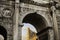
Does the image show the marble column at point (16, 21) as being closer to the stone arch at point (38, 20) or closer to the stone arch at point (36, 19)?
the stone arch at point (38, 20)

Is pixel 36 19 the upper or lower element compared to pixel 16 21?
lower

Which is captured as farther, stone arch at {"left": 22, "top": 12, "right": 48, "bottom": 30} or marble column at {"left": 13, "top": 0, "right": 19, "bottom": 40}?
stone arch at {"left": 22, "top": 12, "right": 48, "bottom": 30}

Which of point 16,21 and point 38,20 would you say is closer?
point 16,21

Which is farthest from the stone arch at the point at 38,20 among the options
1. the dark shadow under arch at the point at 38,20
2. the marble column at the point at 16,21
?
the marble column at the point at 16,21

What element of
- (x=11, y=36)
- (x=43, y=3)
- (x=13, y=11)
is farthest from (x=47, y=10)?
(x=11, y=36)

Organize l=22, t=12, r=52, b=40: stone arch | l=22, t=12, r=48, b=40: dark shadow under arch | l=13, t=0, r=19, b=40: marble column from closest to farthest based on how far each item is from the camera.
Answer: l=13, t=0, r=19, b=40: marble column → l=22, t=12, r=52, b=40: stone arch → l=22, t=12, r=48, b=40: dark shadow under arch

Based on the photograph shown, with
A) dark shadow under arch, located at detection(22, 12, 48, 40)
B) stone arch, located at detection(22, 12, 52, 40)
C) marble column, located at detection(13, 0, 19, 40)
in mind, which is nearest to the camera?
Answer: marble column, located at detection(13, 0, 19, 40)

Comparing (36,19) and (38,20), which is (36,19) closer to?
(36,19)

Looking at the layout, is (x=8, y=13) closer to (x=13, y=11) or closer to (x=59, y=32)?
(x=13, y=11)

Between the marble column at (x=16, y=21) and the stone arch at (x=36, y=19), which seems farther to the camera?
the stone arch at (x=36, y=19)

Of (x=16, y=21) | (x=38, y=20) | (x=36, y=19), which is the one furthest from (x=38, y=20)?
(x=16, y=21)

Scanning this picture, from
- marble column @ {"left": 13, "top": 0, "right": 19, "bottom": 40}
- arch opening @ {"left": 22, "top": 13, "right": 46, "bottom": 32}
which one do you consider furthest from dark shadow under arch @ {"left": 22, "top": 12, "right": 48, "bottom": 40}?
marble column @ {"left": 13, "top": 0, "right": 19, "bottom": 40}

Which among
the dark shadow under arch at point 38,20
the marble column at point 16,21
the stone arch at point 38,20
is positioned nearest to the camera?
the marble column at point 16,21

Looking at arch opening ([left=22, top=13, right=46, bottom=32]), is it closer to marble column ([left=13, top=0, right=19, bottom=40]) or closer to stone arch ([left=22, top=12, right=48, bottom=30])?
stone arch ([left=22, top=12, right=48, bottom=30])
